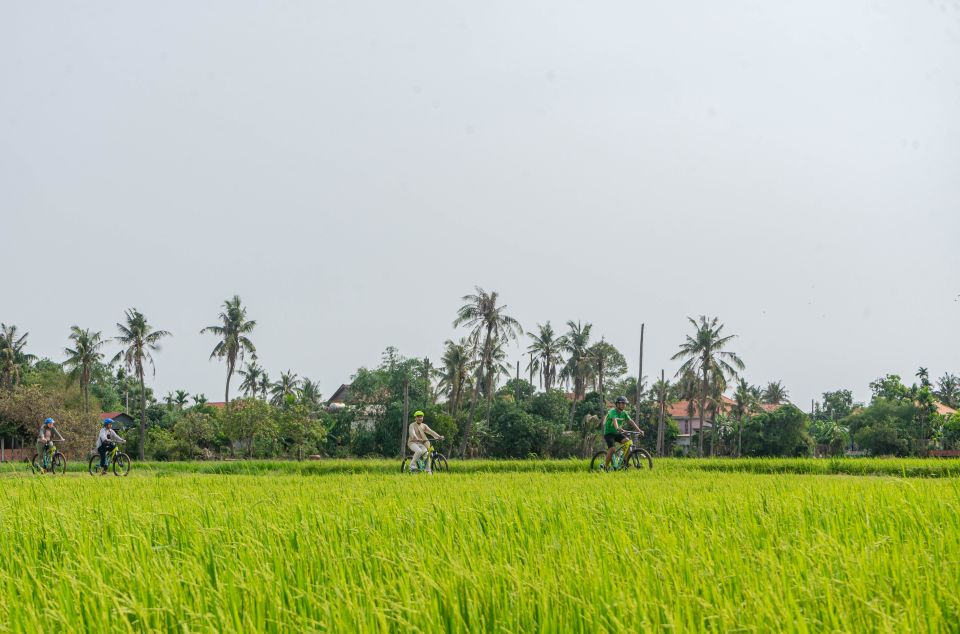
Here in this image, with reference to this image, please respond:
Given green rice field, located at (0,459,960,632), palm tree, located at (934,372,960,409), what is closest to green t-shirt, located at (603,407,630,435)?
green rice field, located at (0,459,960,632)

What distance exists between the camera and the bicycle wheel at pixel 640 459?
1645 centimetres

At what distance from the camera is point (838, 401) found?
5340 inches

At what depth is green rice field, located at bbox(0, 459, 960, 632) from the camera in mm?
2914

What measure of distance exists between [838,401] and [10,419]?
119 metres

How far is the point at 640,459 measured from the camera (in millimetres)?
16672

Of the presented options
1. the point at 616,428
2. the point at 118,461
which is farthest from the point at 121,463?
the point at 616,428

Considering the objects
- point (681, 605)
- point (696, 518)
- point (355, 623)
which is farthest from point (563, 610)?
point (696, 518)

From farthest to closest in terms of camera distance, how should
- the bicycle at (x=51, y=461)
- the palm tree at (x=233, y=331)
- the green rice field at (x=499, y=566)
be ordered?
the palm tree at (x=233, y=331)
the bicycle at (x=51, y=461)
the green rice field at (x=499, y=566)

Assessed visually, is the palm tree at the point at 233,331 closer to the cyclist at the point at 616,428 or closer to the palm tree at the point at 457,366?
the palm tree at the point at 457,366

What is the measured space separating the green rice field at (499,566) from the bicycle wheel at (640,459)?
30.1ft

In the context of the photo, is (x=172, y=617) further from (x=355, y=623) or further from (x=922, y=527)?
(x=922, y=527)

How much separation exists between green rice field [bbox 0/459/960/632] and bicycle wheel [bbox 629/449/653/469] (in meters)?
9.16

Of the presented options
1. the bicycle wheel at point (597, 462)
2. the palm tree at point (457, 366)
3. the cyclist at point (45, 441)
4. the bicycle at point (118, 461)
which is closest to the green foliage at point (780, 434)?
the palm tree at point (457, 366)

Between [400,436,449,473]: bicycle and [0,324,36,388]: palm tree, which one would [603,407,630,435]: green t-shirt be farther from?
[0,324,36,388]: palm tree
